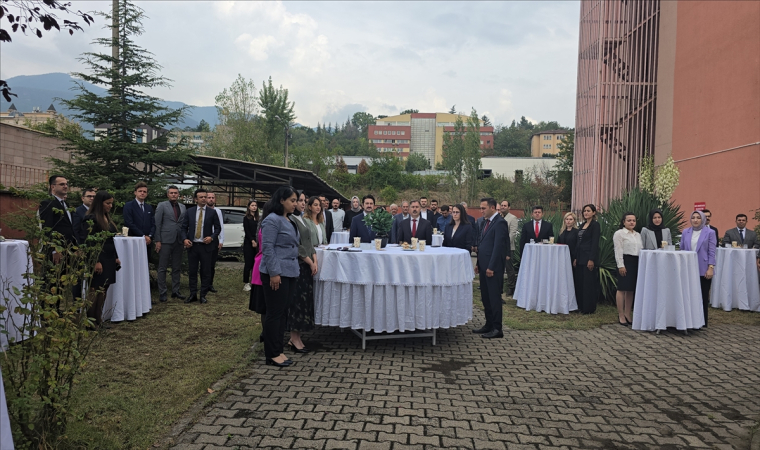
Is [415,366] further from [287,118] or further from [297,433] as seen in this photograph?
[287,118]

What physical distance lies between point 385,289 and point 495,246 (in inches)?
69.3

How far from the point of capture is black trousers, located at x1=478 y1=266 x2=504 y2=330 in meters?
6.79

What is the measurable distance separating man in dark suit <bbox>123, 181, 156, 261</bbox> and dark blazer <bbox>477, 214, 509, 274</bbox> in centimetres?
533

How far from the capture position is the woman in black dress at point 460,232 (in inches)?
355

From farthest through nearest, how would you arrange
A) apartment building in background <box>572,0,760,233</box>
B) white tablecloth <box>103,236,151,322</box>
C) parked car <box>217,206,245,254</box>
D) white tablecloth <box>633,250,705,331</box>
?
1. parked car <box>217,206,245,254</box>
2. apartment building in background <box>572,0,760,233</box>
3. white tablecloth <box>633,250,705,331</box>
4. white tablecloth <box>103,236,151,322</box>

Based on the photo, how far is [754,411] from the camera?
4301 millimetres

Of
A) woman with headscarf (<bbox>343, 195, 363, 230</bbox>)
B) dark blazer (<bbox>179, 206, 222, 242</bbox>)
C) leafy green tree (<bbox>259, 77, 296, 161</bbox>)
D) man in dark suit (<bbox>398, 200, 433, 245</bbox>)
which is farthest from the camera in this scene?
leafy green tree (<bbox>259, 77, 296, 161</bbox>)

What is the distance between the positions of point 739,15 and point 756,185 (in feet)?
16.6

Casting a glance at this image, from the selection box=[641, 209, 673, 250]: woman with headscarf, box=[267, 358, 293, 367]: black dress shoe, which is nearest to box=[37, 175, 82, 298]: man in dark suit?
box=[267, 358, 293, 367]: black dress shoe

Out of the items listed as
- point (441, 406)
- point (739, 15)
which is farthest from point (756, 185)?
point (441, 406)

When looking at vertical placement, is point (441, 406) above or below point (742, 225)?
below

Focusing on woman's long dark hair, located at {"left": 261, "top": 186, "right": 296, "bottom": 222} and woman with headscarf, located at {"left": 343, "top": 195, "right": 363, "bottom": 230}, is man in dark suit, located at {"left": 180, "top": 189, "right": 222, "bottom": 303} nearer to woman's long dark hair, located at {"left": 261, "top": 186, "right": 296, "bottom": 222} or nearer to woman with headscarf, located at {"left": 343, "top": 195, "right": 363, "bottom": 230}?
woman with headscarf, located at {"left": 343, "top": 195, "right": 363, "bottom": 230}

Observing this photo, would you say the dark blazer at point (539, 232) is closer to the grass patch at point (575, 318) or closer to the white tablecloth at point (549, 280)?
the white tablecloth at point (549, 280)

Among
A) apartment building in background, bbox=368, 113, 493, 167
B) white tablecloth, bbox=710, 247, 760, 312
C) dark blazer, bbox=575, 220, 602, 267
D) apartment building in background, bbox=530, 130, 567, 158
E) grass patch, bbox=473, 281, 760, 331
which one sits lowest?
grass patch, bbox=473, 281, 760, 331
